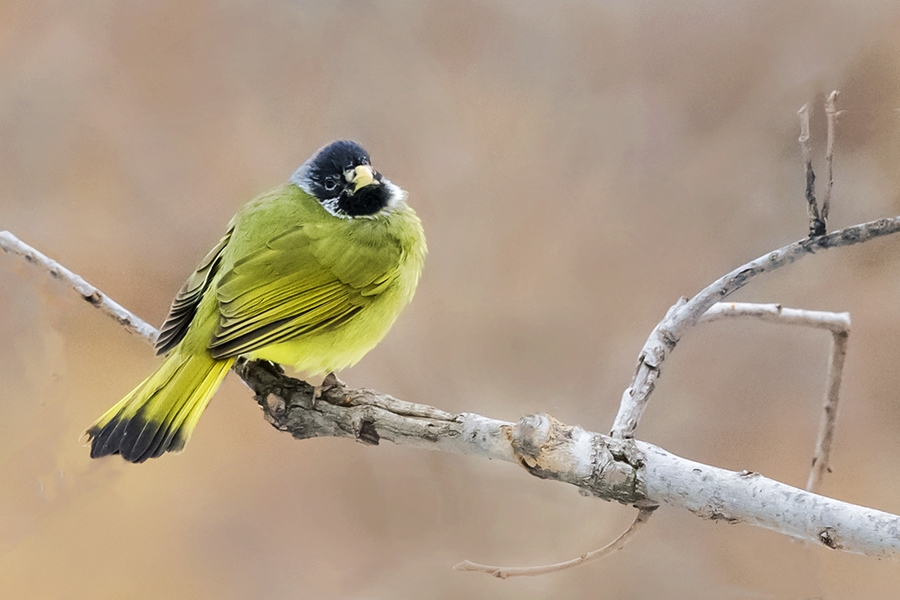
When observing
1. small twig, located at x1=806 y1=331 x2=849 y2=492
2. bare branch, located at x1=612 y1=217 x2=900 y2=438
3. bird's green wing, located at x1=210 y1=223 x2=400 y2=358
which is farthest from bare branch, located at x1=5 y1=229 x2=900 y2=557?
small twig, located at x1=806 y1=331 x2=849 y2=492

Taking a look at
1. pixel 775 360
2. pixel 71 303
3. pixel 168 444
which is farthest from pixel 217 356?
A: pixel 775 360

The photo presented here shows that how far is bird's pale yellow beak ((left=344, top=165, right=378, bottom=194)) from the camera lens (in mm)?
1019

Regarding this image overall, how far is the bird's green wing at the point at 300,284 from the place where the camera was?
94 centimetres

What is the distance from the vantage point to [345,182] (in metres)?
1.07

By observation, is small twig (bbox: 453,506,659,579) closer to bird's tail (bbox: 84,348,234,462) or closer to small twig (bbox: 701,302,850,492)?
small twig (bbox: 701,302,850,492)

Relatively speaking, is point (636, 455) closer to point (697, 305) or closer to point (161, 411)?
point (697, 305)

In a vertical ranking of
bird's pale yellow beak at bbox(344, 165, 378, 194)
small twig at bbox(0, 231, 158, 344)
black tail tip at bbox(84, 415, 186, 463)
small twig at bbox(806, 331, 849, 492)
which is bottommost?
black tail tip at bbox(84, 415, 186, 463)

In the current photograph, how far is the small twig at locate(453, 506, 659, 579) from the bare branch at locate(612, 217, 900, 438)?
0.09m

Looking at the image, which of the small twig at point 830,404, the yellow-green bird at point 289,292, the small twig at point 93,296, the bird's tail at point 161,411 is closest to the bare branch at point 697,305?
the small twig at point 830,404

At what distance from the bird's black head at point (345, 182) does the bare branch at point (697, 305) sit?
420 millimetres

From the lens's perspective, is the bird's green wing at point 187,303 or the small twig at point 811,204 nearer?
the small twig at point 811,204

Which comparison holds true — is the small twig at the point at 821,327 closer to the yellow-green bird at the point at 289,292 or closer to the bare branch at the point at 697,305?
the bare branch at the point at 697,305

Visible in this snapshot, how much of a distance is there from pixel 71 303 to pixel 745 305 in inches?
38.0

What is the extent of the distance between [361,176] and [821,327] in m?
0.62
